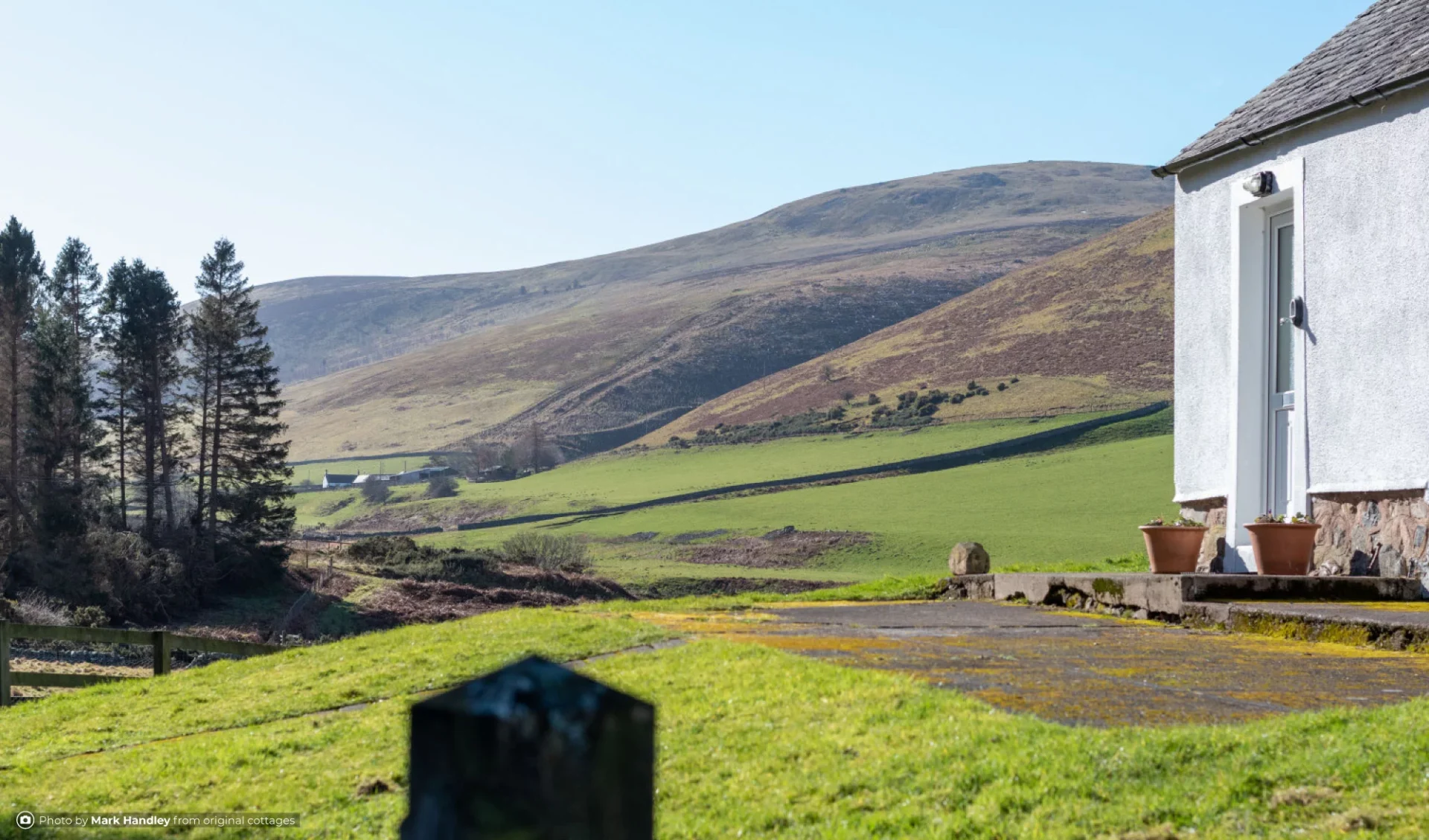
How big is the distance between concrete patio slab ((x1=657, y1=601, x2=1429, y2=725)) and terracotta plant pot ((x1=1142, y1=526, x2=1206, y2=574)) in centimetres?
154

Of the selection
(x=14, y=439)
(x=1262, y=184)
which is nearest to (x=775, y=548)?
(x=14, y=439)

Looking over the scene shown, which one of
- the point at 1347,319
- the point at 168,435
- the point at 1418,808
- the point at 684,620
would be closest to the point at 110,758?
the point at 684,620

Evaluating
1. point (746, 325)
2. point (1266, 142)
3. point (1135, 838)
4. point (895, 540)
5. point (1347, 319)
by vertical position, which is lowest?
point (895, 540)

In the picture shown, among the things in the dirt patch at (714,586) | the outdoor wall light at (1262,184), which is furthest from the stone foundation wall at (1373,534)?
the dirt patch at (714,586)

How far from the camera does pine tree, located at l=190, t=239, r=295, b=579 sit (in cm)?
5009

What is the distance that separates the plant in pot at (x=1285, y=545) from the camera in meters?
10.8

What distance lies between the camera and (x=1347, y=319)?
36.0ft

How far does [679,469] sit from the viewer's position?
82938 mm

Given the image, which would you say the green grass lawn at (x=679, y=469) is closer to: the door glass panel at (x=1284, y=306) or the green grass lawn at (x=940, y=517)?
the green grass lawn at (x=940, y=517)

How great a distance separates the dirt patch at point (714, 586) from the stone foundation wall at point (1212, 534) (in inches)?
1085

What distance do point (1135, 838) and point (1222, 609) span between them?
571 centimetres

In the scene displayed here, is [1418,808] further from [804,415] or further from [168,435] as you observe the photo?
[804,415]

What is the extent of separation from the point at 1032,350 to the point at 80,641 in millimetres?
79559

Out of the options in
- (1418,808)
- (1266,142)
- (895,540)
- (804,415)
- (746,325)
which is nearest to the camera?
(1418,808)
